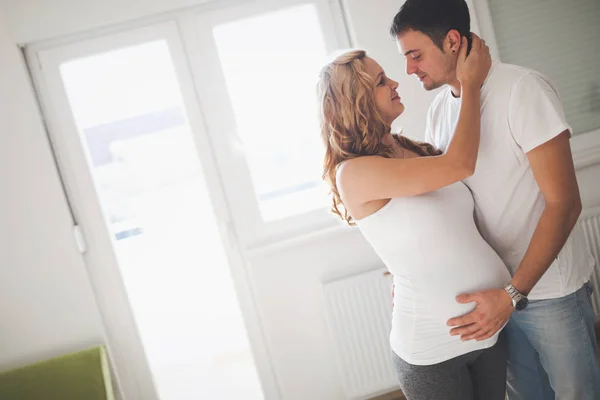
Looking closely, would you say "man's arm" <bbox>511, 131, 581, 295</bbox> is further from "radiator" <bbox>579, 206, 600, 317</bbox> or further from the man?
"radiator" <bbox>579, 206, 600, 317</bbox>

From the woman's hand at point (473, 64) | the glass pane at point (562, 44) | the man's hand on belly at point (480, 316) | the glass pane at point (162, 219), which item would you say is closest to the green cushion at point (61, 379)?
the glass pane at point (162, 219)

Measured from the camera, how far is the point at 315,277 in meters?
2.35

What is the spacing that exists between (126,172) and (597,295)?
8.10ft

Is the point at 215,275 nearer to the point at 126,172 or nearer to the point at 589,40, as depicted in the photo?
the point at 126,172

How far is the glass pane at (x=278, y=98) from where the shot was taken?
2.30 metres

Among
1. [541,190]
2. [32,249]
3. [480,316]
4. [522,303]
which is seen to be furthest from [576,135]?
[32,249]

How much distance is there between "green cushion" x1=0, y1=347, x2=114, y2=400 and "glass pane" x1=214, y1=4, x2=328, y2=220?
1.01 metres

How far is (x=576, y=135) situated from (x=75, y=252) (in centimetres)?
248

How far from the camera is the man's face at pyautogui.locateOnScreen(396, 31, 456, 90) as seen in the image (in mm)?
1323

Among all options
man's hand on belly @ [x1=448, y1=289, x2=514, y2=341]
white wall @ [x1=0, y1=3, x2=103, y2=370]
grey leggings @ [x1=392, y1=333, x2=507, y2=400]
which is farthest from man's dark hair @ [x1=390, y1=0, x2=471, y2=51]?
white wall @ [x1=0, y1=3, x2=103, y2=370]

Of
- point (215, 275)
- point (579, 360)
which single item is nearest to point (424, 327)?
point (579, 360)

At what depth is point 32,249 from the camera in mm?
2178

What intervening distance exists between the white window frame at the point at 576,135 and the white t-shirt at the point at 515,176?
1185 millimetres

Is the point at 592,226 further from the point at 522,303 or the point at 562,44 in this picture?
the point at 522,303
